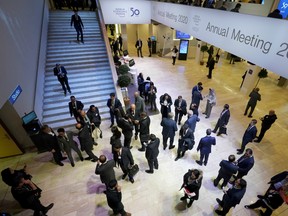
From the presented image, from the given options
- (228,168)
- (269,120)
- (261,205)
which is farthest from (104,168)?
(269,120)

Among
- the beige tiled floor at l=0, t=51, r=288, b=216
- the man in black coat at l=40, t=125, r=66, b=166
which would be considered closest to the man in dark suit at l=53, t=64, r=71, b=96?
the beige tiled floor at l=0, t=51, r=288, b=216

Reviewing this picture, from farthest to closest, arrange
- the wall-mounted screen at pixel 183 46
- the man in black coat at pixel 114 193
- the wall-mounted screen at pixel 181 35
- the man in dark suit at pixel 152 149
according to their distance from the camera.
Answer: the wall-mounted screen at pixel 181 35, the wall-mounted screen at pixel 183 46, the man in dark suit at pixel 152 149, the man in black coat at pixel 114 193

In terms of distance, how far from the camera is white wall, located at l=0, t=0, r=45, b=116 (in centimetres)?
483

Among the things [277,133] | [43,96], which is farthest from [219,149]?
[43,96]

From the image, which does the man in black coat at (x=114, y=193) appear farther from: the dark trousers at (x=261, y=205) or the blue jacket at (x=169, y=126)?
the dark trousers at (x=261, y=205)

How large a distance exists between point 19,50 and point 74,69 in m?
2.98

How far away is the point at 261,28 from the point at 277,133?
4.01 m

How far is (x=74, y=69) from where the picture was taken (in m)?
8.73

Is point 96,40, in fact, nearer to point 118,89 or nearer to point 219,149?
point 118,89

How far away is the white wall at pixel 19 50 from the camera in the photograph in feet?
15.9

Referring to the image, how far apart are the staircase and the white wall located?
1.06 meters

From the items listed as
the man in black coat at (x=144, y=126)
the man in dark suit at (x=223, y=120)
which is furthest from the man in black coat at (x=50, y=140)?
the man in dark suit at (x=223, y=120)

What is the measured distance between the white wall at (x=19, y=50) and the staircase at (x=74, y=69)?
3.47 ft

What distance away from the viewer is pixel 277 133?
259 inches
